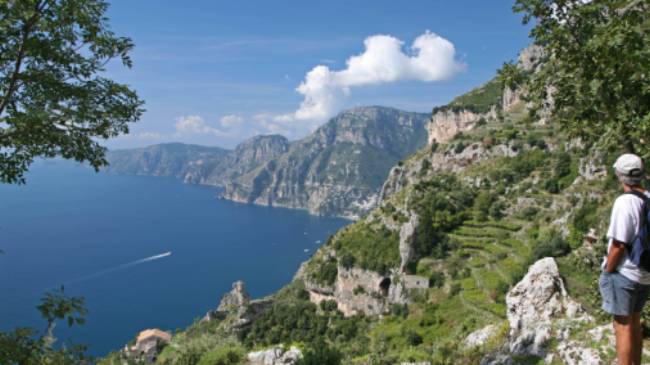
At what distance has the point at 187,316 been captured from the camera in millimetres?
91875

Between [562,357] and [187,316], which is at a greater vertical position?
[562,357]

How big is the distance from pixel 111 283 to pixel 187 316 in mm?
27808

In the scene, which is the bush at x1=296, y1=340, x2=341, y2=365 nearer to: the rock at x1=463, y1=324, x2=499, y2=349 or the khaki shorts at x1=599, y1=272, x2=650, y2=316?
the rock at x1=463, y1=324, x2=499, y2=349

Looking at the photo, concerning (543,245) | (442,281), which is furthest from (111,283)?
(543,245)

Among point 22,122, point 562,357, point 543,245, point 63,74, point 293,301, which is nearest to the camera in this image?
point 22,122

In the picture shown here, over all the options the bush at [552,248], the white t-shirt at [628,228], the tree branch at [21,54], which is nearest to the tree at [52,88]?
the tree branch at [21,54]

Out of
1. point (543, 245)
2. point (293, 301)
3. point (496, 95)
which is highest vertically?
point (496, 95)

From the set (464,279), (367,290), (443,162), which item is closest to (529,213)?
(464,279)

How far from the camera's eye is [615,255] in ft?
15.9

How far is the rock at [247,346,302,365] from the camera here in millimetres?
12008

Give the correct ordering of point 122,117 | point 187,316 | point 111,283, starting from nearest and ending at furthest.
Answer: point 122,117 → point 187,316 → point 111,283

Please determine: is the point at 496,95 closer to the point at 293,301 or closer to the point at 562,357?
the point at 293,301

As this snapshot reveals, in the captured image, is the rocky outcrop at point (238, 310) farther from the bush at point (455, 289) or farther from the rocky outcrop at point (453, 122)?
the rocky outcrop at point (453, 122)

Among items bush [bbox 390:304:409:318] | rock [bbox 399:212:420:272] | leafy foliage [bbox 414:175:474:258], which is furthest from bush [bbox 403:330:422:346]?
leafy foliage [bbox 414:175:474:258]
